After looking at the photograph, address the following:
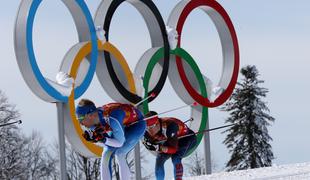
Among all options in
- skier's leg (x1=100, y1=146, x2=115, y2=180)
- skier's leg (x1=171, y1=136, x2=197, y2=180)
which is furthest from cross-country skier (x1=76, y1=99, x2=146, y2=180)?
skier's leg (x1=171, y1=136, x2=197, y2=180)

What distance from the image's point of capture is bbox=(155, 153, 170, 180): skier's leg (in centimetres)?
1293

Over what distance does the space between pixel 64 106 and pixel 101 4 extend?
9.61 ft

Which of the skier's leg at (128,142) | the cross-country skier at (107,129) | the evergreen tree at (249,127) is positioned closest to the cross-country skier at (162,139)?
the skier's leg at (128,142)

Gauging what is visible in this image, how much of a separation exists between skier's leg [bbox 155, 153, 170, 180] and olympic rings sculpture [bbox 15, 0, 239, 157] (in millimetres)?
3705

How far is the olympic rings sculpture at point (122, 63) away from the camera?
15695 millimetres

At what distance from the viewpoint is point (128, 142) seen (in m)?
11.9

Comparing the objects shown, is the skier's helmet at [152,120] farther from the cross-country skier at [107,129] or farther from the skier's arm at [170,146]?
the cross-country skier at [107,129]

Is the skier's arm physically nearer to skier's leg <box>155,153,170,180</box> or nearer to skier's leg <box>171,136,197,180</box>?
skier's leg <box>155,153,170,180</box>

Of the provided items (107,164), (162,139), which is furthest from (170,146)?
(107,164)

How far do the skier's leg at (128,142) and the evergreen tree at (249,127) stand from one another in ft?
95.1

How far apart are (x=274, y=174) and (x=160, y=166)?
3214 millimetres

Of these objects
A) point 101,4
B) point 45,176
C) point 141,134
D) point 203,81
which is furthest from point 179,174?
point 45,176

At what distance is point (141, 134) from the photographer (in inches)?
477

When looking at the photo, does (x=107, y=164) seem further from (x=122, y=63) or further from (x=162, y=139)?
(x=122, y=63)
